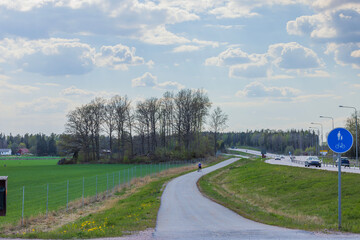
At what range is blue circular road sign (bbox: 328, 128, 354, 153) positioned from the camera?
1366 centimetres

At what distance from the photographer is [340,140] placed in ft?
45.3

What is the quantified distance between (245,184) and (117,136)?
69908mm

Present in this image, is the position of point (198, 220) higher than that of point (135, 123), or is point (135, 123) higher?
point (135, 123)

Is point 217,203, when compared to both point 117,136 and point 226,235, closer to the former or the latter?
point 226,235

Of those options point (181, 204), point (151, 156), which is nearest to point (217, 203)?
point (181, 204)

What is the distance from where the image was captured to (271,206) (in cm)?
3072

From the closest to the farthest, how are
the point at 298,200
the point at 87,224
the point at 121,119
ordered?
the point at 87,224, the point at 298,200, the point at 121,119

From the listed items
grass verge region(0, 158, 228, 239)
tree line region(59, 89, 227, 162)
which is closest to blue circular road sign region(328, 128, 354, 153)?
grass verge region(0, 158, 228, 239)

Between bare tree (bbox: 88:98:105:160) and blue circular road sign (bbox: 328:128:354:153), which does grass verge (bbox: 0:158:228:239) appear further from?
bare tree (bbox: 88:98:105:160)

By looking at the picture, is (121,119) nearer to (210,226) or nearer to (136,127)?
(136,127)

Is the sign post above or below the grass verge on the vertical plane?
above

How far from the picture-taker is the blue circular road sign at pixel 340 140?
44.8ft

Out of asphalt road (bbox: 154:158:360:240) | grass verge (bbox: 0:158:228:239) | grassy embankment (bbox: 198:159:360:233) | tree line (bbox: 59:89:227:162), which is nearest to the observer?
asphalt road (bbox: 154:158:360:240)

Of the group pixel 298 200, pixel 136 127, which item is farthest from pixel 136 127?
pixel 298 200
